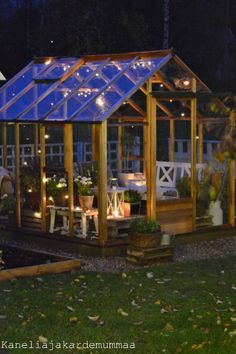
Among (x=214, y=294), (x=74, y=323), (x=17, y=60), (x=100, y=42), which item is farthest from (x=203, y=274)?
(x=17, y=60)

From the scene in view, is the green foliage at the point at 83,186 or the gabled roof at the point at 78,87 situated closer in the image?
the gabled roof at the point at 78,87

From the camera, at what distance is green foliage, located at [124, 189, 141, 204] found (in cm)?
1147

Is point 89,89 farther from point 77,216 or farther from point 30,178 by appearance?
point 77,216

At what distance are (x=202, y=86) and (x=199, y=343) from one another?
6.07 m

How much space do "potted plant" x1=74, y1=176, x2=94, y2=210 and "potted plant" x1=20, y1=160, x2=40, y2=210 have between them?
2.14ft

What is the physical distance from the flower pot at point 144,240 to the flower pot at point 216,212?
2.24 meters

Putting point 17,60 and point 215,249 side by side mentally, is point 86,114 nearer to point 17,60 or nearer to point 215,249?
point 215,249

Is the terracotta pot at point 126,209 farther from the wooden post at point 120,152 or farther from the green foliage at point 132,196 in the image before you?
the wooden post at point 120,152

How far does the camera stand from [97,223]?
36.0ft

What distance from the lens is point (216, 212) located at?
39.9 ft

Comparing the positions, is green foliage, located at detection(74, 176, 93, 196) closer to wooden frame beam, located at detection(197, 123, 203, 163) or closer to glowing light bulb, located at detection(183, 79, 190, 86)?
glowing light bulb, located at detection(183, 79, 190, 86)

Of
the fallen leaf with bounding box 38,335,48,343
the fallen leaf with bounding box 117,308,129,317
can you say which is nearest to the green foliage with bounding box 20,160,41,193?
the fallen leaf with bounding box 117,308,129,317

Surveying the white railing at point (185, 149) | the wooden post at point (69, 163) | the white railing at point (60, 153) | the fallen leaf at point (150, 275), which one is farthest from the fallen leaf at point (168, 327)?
the white railing at point (185, 149)

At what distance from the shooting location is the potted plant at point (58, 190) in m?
11.2
